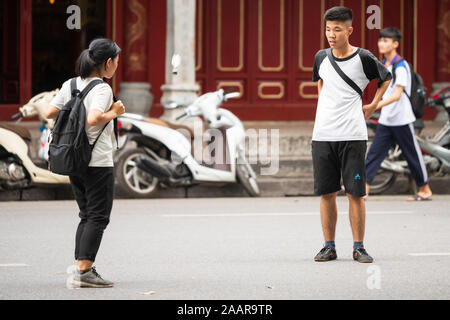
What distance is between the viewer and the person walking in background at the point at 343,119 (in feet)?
23.7

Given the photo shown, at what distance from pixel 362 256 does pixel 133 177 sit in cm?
485

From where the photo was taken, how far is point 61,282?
6.62 metres

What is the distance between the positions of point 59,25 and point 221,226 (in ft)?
27.1

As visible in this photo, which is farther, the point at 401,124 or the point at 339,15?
the point at 401,124

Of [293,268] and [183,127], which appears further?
[183,127]

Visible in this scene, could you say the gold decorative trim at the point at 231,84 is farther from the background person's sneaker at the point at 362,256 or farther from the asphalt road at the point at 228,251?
the background person's sneaker at the point at 362,256

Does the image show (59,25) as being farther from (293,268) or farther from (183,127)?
(293,268)

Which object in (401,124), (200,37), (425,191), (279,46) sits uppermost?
(200,37)

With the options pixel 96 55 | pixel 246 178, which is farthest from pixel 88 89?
pixel 246 178

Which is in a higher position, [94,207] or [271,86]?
[271,86]

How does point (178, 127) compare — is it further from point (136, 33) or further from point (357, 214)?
point (357, 214)

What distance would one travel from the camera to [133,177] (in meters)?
11.7

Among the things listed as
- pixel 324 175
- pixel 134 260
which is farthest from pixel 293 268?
pixel 134 260

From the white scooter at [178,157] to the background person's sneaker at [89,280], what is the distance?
202 inches
